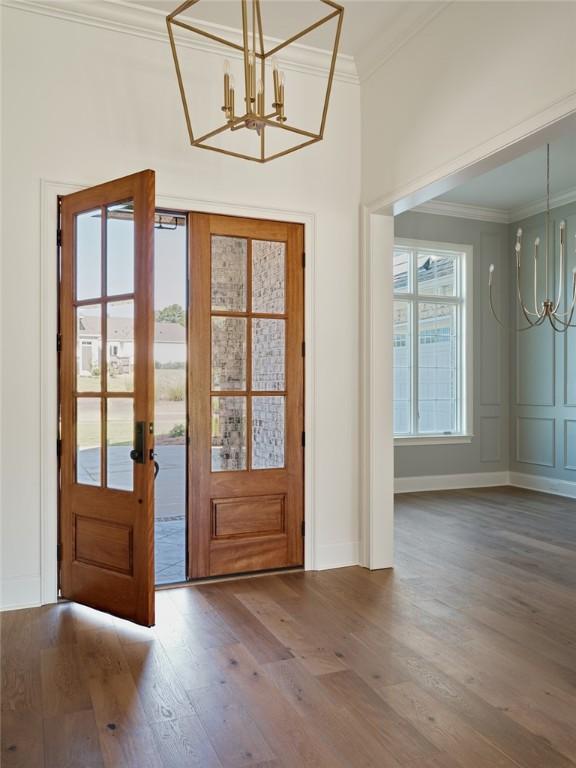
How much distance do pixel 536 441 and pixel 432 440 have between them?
1315 millimetres

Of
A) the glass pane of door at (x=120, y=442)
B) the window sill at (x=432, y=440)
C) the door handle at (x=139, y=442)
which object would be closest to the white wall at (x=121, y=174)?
the glass pane of door at (x=120, y=442)

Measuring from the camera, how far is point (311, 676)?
8.50ft

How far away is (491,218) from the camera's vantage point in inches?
295

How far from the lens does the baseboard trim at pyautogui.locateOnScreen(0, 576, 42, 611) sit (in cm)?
335

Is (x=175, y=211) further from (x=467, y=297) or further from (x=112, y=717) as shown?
(x=467, y=297)

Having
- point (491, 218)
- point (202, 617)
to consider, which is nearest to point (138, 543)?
point (202, 617)

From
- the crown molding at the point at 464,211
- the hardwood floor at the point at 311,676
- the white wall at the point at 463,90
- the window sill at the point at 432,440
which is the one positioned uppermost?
the crown molding at the point at 464,211

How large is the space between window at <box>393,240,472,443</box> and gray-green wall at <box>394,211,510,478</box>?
123 millimetres

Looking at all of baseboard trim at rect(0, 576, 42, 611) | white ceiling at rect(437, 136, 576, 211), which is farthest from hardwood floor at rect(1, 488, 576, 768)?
white ceiling at rect(437, 136, 576, 211)

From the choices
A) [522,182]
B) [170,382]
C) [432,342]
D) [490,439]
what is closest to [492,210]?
[522,182]

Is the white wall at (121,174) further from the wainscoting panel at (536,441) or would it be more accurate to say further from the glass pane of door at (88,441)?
the wainscoting panel at (536,441)

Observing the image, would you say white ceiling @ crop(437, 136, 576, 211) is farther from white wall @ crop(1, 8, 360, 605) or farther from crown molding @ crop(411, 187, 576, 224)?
white wall @ crop(1, 8, 360, 605)

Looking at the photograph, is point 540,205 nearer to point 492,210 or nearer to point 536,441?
point 492,210

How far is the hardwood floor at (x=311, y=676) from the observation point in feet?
6.81
